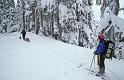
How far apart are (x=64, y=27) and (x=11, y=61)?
1677cm

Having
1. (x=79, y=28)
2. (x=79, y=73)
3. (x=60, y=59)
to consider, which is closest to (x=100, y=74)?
(x=79, y=73)

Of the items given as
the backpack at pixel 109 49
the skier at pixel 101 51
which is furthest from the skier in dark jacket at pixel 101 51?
the backpack at pixel 109 49

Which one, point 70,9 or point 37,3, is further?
point 37,3

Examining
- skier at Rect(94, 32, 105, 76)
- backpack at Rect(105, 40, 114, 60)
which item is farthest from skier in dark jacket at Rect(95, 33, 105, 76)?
backpack at Rect(105, 40, 114, 60)

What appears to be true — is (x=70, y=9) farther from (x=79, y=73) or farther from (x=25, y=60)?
(x=79, y=73)

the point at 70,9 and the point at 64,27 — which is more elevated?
the point at 70,9

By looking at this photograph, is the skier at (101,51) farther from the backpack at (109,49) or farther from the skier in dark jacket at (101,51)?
the backpack at (109,49)

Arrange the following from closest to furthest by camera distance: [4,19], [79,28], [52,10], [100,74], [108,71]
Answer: [100,74] < [108,71] < [79,28] < [52,10] < [4,19]

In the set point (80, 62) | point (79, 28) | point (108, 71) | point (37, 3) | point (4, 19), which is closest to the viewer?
point (108, 71)

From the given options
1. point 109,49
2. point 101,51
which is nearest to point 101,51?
point 101,51

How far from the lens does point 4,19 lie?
5828cm

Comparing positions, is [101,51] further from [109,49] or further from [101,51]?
[109,49]

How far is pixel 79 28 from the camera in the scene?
98.8 feet

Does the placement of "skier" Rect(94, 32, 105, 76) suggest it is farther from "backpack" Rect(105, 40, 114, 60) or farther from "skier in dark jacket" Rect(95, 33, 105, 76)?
"backpack" Rect(105, 40, 114, 60)
